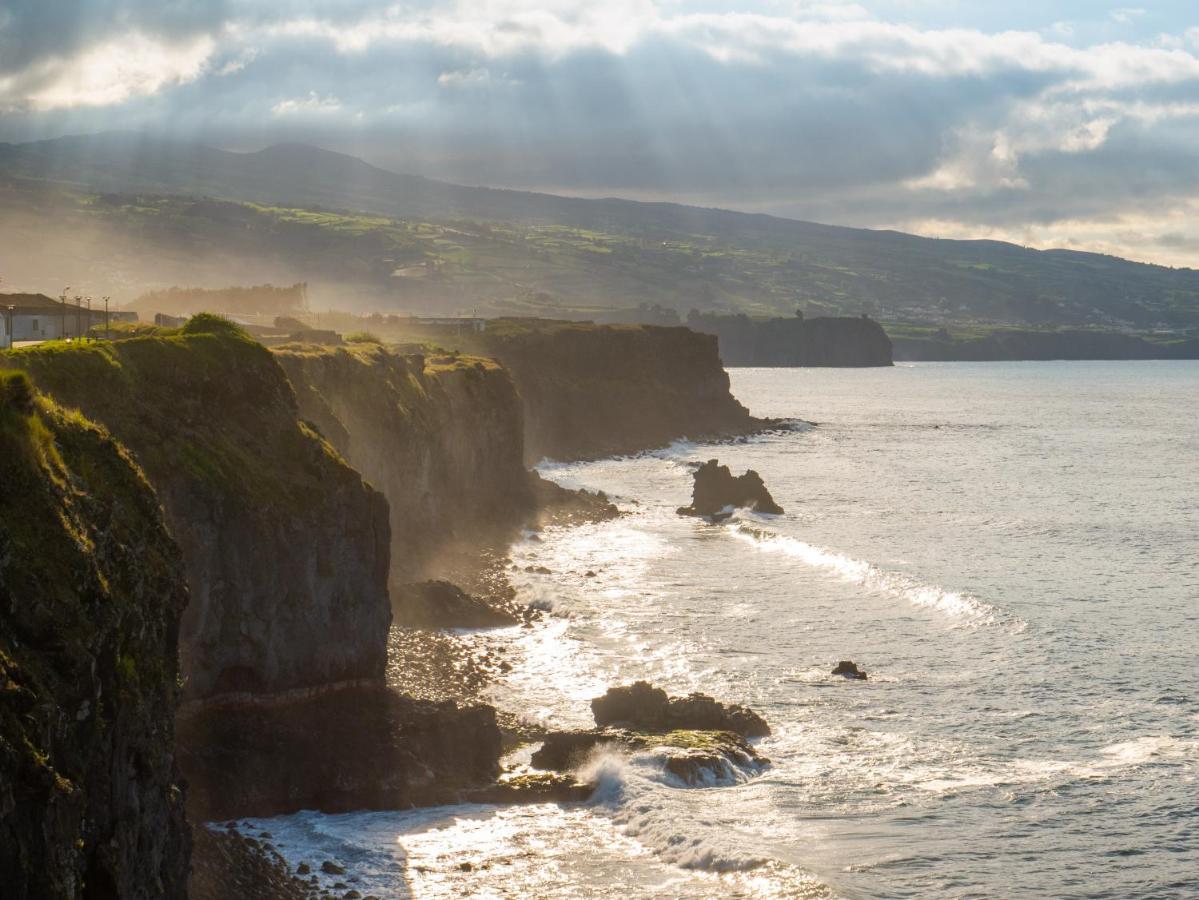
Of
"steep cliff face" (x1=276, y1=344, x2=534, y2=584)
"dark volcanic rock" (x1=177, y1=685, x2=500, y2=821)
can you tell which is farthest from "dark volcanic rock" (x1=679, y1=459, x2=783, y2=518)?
"dark volcanic rock" (x1=177, y1=685, x2=500, y2=821)

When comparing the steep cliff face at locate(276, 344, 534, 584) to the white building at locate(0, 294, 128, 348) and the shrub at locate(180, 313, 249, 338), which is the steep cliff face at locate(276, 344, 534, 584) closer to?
the white building at locate(0, 294, 128, 348)

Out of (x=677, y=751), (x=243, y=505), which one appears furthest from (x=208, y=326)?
(x=677, y=751)

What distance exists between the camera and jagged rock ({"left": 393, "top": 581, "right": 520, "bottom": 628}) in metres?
50.8

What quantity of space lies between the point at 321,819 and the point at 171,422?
34.0 ft

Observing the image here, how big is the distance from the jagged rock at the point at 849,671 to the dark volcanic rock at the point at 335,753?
1490 centimetres

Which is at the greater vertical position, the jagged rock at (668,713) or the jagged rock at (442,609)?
the jagged rock at (442,609)

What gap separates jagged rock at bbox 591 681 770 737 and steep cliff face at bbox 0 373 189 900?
675 inches

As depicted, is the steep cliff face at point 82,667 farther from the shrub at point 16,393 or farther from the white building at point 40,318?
the white building at point 40,318

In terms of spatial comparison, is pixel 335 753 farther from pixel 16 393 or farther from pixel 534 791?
pixel 16 393

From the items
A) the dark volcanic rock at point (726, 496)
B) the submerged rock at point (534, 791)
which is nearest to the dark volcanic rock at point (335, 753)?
the submerged rock at point (534, 791)

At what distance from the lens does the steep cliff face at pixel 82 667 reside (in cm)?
1739

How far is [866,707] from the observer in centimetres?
4303

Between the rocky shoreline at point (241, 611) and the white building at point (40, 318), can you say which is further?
the white building at point (40, 318)

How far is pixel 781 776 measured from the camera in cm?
3659
